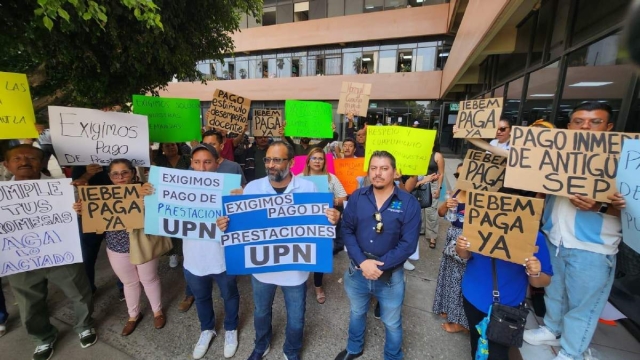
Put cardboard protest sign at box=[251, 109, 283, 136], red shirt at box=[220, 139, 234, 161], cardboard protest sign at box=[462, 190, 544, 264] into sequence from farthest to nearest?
1. red shirt at box=[220, 139, 234, 161]
2. cardboard protest sign at box=[251, 109, 283, 136]
3. cardboard protest sign at box=[462, 190, 544, 264]

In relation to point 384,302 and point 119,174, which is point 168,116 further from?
point 384,302

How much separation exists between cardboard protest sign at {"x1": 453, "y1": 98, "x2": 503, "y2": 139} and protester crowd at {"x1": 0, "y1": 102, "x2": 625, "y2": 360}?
0.39ft

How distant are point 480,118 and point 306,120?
294 cm

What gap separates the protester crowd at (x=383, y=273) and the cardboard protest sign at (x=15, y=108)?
5.5 inches

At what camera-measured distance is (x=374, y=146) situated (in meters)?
3.61

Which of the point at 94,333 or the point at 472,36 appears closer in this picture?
the point at 94,333

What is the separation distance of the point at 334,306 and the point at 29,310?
3.11 metres

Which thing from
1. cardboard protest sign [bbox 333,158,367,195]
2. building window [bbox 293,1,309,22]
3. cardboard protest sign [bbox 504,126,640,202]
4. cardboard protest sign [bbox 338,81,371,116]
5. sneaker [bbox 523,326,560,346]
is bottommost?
sneaker [bbox 523,326,560,346]

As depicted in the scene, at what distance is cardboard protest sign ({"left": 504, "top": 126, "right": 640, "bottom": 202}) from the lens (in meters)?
1.95

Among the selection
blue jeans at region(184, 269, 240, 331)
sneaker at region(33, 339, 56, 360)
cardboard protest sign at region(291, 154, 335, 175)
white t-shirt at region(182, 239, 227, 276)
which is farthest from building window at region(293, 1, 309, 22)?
sneaker at region(33, 339, 56, 360)

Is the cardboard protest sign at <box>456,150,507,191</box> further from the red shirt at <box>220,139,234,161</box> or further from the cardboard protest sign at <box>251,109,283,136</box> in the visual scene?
the red shirt at <box>220,139,234,161</box>

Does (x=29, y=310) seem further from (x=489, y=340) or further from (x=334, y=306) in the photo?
(x=489, y=340)

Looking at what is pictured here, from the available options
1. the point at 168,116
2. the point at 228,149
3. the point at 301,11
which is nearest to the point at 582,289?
the point at 168,116

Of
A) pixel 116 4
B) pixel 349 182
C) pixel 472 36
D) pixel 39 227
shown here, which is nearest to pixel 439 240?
pixel 349 182
